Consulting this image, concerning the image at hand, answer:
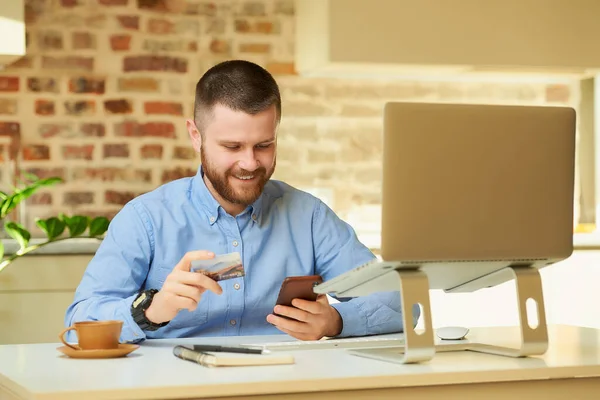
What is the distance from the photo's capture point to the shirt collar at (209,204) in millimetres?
2369

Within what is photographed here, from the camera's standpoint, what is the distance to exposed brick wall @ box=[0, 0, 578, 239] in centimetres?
396

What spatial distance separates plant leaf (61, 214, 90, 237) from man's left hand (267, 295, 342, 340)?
5.21ft

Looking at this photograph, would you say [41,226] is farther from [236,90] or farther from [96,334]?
[96,334]

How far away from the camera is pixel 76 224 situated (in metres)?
3.44

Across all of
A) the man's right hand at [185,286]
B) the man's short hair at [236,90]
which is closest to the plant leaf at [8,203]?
the man's short hair at [236,90]

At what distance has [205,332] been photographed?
7.50 feet

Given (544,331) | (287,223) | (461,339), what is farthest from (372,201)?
(544,331)

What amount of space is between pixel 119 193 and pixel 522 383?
8.74 feet

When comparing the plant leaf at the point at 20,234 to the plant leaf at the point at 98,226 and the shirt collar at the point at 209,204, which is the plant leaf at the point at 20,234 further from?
the shirt collar at the point at 209,204

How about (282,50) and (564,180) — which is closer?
(564,180)

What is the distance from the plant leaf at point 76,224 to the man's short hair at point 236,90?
1.21m

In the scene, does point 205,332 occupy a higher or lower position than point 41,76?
lower

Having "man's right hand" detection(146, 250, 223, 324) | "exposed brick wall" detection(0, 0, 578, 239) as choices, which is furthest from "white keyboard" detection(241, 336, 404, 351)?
"exposed brick wall" detection(0, 0, 578, 239)

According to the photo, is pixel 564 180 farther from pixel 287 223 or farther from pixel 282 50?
pixel 282 50
